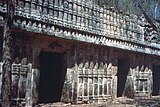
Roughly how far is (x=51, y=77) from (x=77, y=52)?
218 cm

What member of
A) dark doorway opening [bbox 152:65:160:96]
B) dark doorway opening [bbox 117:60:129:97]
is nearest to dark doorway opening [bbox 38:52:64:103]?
dark doorway opening [bbox 117:60:129:97]

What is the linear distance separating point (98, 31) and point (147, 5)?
382 cm

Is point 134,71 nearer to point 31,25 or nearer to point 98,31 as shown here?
point 98,31

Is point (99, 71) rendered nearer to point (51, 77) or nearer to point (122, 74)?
point (51, 77)

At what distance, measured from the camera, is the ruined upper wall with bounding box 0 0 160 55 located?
7626mm

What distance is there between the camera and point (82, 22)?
938 cm

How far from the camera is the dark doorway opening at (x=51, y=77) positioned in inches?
379

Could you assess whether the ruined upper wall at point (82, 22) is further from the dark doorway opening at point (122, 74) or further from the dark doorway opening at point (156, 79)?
the dark doorway opening at point (156, 79)

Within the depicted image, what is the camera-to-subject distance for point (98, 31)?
32.6ft

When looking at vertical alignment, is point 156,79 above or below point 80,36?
below

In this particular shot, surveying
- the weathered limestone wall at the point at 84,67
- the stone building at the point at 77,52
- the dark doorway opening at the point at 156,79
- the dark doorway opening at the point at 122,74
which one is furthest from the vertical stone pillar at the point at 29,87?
the dark doorway opening at the point at 156,79

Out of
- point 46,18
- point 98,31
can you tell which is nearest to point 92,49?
point 98,31

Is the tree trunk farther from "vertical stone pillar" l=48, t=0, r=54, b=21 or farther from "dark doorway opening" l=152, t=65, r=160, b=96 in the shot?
"dark doorway opening" l=152, t=65, r=160, b=96

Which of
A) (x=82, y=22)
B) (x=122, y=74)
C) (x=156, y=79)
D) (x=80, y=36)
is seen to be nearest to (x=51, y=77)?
(x=80, y=36)
